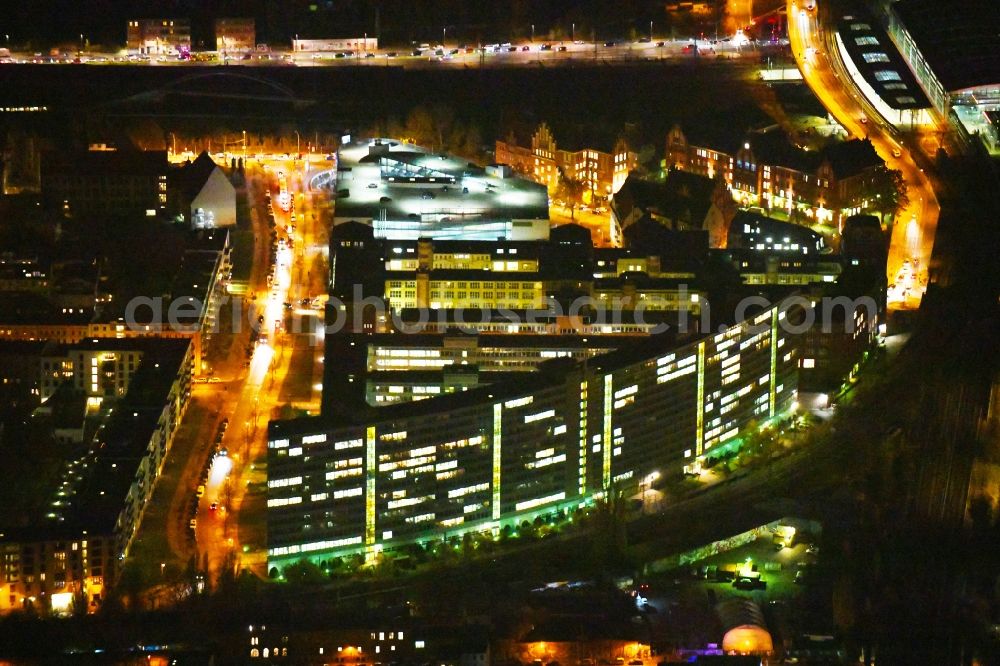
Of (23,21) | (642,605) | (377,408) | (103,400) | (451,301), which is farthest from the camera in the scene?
(23,21)

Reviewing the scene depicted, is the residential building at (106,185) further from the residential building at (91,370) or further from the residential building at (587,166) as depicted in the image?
the residential building at (91,370)

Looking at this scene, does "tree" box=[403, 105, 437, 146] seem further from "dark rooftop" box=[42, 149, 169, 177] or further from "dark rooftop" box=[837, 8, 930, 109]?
"dark rooftop" box=[837, 8, 930, 109]

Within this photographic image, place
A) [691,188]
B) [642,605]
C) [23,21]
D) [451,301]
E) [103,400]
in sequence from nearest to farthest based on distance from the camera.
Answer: [642,605], [103,400], [451,301], [691,188], [23,21]

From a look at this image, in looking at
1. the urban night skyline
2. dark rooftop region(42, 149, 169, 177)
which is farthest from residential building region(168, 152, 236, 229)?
dark rooftop region(42, 149, 169, 177)

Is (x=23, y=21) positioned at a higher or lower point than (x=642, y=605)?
higher

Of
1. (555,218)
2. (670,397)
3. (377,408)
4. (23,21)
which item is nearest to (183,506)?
(377,408)

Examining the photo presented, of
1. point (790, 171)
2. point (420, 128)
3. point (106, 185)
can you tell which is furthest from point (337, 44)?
point (790, 171)

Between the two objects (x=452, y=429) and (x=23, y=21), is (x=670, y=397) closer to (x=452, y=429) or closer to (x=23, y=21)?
(x=452, y=429)
